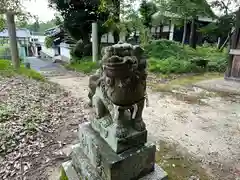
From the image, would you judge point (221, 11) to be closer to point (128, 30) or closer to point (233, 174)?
point (128, 30)

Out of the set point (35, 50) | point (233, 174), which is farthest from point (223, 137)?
point (35, 50)

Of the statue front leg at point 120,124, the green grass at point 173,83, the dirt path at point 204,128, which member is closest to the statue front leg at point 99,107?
the statue front leg at point 120,124

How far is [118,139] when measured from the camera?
1.12m

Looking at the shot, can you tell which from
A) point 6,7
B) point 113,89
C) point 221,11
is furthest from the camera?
point 221,11

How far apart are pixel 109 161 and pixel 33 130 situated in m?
1.60

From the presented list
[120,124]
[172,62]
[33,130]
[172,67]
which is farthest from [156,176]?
[172,62]

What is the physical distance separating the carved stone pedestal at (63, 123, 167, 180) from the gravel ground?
0.62m

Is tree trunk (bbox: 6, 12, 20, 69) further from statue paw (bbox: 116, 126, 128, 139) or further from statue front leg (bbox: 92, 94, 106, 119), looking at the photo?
statue paw (bbox: 116, 126, 128, 139)

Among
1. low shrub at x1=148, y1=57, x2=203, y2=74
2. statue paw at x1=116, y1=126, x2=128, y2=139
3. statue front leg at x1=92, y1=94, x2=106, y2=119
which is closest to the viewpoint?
statue paw at x1=116, y1=126, x2=128, y2=139

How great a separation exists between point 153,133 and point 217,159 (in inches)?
34.3

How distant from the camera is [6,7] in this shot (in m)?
5.02

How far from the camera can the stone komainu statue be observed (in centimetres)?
97

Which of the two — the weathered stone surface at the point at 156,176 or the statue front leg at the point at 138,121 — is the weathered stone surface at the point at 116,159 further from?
the statue front leg at the point at 138,121

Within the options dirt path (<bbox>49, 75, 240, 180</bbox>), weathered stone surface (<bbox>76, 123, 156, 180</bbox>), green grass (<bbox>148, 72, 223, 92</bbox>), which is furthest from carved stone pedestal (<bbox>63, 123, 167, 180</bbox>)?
green grass (<bbox>148, 72, 223, 92</bbox>)
